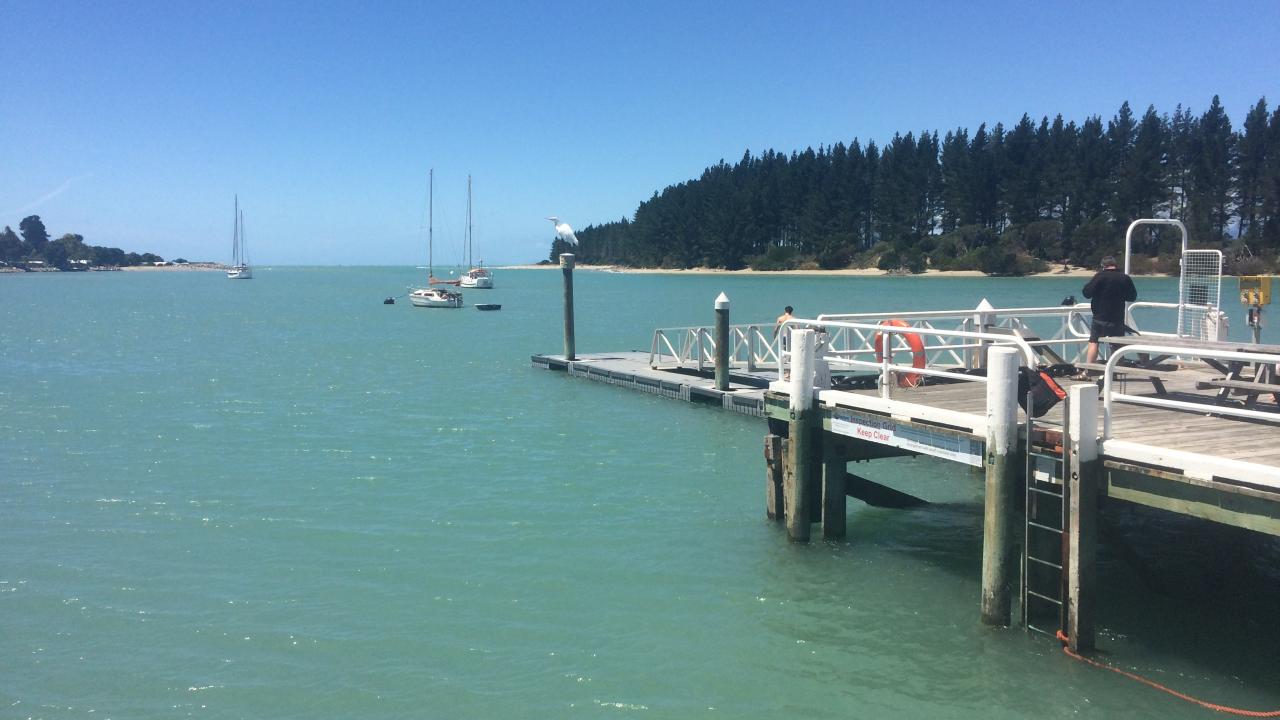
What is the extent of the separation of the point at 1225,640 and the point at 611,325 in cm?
5401

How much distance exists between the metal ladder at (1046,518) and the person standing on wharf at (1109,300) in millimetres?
4753

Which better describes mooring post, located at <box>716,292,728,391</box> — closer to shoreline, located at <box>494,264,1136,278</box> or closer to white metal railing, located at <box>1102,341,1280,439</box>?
white metal railing, located at <box>1102,341,1280,439</box>

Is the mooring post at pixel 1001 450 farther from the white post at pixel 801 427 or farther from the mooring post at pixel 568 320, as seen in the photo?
the mooring post at pixel 568 320

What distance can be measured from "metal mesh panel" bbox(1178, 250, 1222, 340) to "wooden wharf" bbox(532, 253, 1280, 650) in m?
0.96

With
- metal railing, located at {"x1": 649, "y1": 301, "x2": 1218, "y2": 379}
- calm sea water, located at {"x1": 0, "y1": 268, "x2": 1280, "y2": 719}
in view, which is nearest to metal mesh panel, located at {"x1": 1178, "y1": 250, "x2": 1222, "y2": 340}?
metal railing, located at {"x1": 649, "y1": 301, "x2": 1218, "y2": 379}

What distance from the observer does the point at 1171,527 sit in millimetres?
13125

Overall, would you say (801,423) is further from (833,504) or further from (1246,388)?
(1246,388)

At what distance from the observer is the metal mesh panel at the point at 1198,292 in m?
14.3

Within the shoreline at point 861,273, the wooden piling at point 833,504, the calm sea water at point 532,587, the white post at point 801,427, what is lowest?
the calm sea water at point 532,587

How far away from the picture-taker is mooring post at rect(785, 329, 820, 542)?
11703 mm

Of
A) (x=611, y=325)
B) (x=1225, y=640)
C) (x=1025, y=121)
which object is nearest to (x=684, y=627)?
(x=1225, y=640)

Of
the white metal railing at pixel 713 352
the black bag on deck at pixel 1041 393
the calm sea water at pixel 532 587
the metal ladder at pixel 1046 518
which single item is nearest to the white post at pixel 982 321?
the calm sea water at pixel 532 587

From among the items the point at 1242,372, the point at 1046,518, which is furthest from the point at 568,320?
the point at 1046,518

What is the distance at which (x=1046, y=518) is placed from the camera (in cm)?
882
